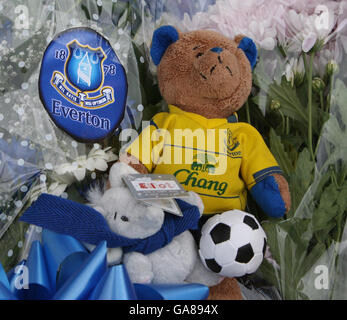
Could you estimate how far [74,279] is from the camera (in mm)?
732

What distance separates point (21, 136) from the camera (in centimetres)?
91

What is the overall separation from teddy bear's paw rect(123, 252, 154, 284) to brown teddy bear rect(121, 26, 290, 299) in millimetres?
205

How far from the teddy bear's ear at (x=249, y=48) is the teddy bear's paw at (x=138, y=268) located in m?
0.55

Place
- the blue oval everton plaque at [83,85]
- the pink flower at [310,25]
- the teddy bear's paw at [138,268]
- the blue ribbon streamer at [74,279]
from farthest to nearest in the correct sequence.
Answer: the pink flower at [310,25], the blue oval everton plaque at [83,85], the teddy bear's paw at [138,268], the blue ribbon streamer at [74,279]

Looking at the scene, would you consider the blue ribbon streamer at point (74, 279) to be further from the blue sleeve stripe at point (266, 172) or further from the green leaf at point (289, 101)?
the green leaf at point (289, 101)

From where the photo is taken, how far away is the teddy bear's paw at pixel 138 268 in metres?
0.85

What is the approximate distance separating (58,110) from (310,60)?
590 mm

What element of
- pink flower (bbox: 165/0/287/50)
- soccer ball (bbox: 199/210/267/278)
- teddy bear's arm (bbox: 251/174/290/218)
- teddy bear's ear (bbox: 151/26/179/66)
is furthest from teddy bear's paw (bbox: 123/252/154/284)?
pink flower (bbox: 165/0/287/50)

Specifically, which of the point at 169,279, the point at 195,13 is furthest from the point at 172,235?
the point at 195,13

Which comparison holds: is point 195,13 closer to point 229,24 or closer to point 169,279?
point 229,24

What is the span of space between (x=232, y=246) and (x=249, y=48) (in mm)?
482

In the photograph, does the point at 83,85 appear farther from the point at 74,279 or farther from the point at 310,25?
the point at 310,25

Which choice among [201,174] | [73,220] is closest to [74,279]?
[73,220]

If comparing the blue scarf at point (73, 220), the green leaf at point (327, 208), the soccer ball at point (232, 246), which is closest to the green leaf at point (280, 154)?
the green leaf at point (327, 208)
